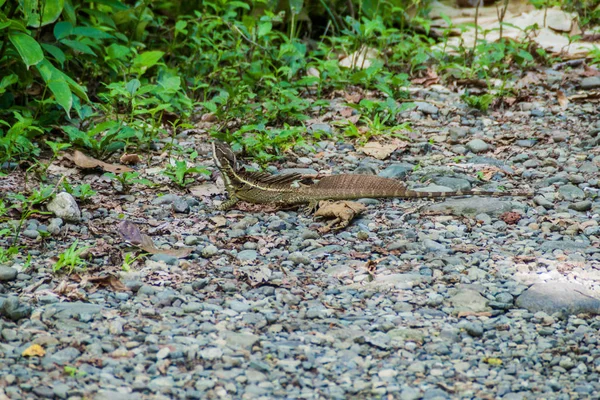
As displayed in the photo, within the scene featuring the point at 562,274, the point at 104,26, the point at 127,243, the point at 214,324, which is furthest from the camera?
the point at 104,26

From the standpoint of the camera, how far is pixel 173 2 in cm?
867

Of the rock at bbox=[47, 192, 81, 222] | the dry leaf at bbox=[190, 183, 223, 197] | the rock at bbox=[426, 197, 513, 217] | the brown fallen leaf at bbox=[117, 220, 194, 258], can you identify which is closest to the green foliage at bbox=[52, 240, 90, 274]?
the brown fallen leaf at bbox=[117, 220, 194, 258]

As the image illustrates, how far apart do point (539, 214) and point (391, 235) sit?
3.50 feet

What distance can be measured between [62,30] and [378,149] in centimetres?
273

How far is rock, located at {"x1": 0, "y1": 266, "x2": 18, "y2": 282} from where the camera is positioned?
13.5 ft

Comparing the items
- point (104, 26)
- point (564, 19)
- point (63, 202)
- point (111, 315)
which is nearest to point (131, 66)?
point (104, 26)

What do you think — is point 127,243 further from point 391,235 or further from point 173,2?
point 173,2

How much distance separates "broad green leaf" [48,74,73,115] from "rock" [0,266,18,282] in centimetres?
168

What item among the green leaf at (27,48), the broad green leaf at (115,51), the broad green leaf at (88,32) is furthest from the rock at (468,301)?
the broad green leaf at (115,51)

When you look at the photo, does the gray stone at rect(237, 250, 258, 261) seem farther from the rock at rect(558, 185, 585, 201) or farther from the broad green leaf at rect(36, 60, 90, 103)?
the rock at rect(558, 185, 585, 201)

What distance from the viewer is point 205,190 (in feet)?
19.1

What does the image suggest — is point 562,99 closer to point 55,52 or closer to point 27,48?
point 55,52

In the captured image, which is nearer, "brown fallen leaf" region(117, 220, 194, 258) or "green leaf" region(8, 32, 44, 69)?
"brown fallen leaf" region(117, 220, 194, 258)

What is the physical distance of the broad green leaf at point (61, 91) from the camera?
557cm
